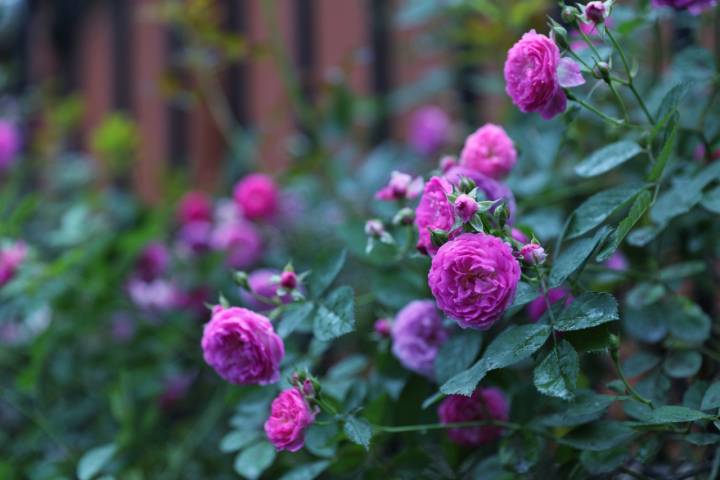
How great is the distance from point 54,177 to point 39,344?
1083 millimetres

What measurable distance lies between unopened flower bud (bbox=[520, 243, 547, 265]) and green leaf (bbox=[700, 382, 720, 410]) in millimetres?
172

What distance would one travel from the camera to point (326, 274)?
81 cm

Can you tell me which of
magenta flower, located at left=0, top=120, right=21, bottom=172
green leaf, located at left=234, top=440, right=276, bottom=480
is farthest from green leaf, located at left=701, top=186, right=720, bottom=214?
magenta flower, located at left=0, top=120, right=21, bottom=172

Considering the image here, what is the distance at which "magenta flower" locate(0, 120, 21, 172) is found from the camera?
192 centimetres

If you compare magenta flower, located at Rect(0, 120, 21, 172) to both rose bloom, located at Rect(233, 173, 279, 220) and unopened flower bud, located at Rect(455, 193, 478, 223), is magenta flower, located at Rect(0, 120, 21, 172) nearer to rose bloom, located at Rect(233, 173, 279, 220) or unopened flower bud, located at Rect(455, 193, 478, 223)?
rose bloom, located at Rect(233, 173, 279, 220)

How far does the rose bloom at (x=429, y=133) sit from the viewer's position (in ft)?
5.85

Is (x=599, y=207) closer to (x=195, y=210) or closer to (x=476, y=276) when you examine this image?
(x=476, y=276)

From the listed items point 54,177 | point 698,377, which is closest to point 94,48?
point 54,177

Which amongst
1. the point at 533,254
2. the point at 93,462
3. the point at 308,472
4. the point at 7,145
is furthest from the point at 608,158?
the point at 7,145

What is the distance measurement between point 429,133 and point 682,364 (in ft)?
3.47

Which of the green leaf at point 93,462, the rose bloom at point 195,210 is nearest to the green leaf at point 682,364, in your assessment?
the green leaf at point 93,462

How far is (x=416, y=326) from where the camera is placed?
83 cm

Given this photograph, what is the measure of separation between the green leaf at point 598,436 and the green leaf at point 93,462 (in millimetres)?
497

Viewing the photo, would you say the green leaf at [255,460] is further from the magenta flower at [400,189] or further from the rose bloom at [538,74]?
the rose bloom at [538,74]
